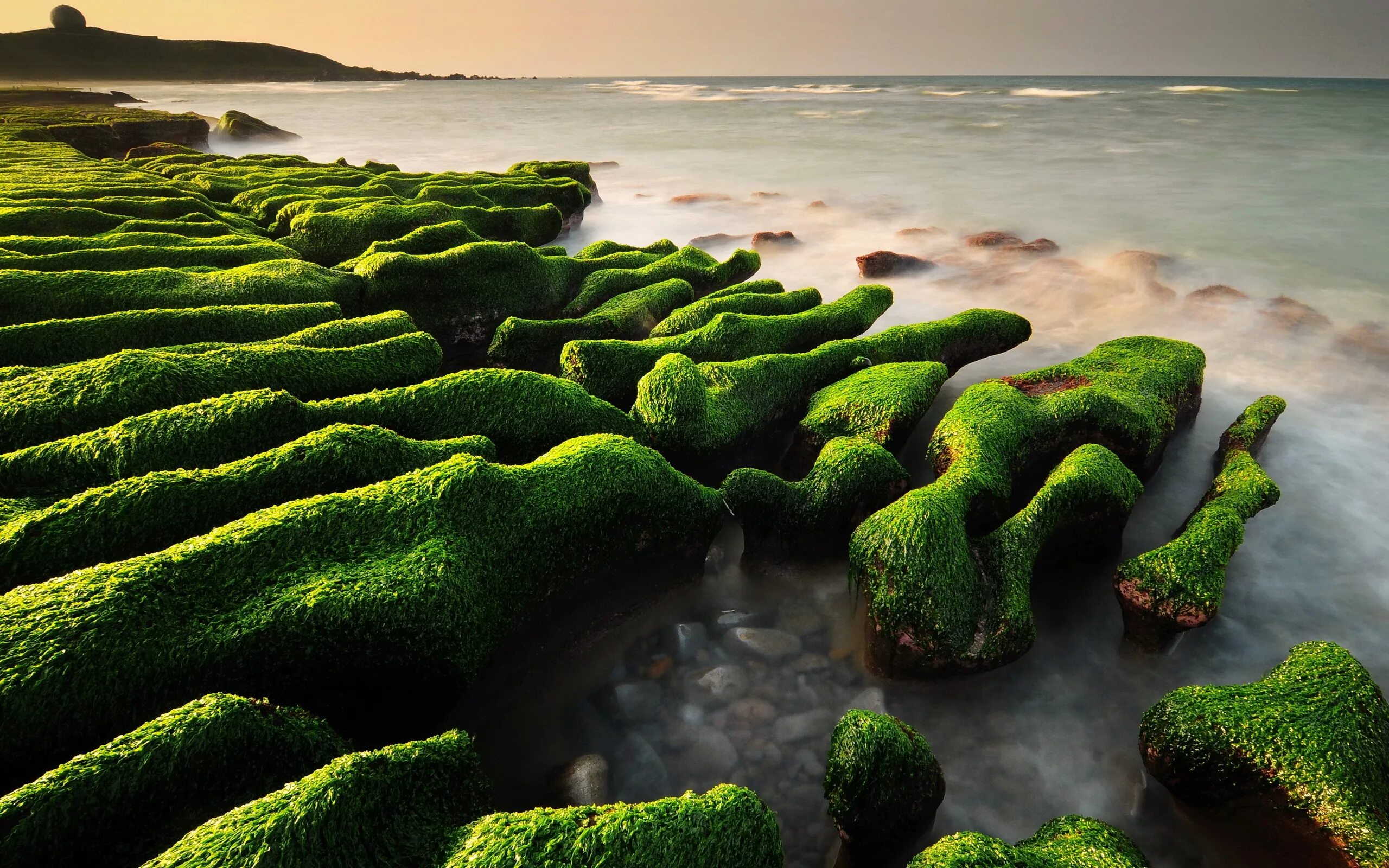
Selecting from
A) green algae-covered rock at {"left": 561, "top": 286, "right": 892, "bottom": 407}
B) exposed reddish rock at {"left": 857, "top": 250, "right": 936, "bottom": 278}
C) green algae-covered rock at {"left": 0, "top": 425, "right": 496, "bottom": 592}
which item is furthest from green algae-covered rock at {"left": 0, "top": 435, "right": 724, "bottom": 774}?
exposed reddish rock at {"left": 857, "top": 250, "right": 936, "bottom": 278}

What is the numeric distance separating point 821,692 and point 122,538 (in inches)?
105

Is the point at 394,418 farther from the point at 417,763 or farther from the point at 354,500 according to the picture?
the point at 417,763

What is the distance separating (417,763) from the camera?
1857mm

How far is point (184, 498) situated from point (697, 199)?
40.6 ft

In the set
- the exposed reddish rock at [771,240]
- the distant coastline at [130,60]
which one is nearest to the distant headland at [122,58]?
the distant coastline at [130,60]

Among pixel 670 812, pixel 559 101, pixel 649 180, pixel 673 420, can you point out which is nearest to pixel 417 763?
pixel 670 812

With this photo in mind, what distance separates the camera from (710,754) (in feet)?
8.91

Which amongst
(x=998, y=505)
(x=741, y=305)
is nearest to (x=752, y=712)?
(x=998, y=505)

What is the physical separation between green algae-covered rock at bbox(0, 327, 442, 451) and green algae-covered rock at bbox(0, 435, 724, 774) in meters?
1.35

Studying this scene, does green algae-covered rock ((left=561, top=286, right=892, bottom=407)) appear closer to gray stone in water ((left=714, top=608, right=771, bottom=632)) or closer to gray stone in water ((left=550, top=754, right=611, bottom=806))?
gray stone in water ((left=714, top=608, right=771, bottom=632))

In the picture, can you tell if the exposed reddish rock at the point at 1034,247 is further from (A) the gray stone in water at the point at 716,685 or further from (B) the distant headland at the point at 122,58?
(B) the distant headland at the point at 122,58

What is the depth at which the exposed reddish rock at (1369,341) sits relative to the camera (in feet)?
20.8

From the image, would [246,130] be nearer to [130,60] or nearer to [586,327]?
[586,327]

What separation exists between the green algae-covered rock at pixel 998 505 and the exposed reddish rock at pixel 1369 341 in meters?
3.18
